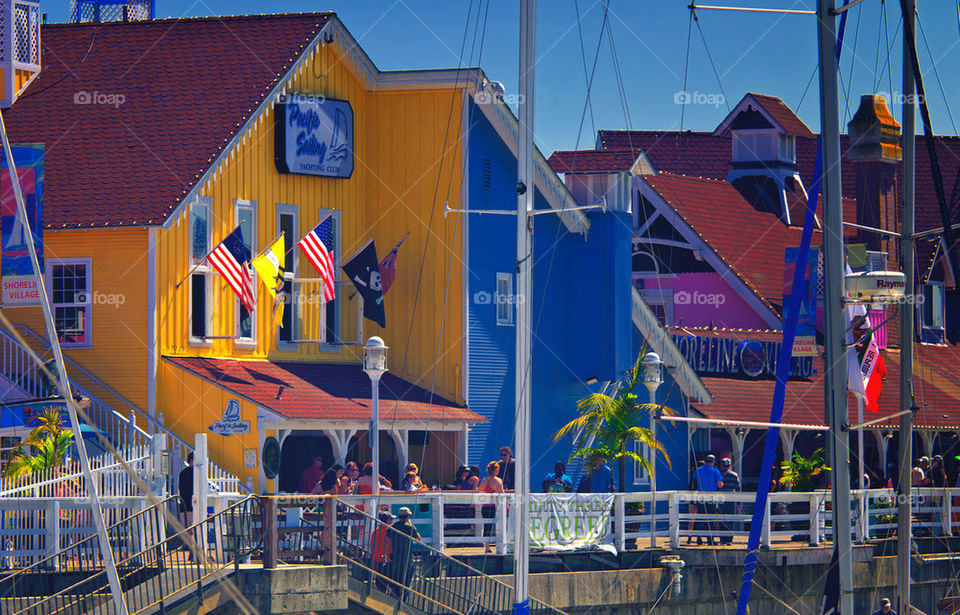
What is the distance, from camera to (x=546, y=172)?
32344 millimetres

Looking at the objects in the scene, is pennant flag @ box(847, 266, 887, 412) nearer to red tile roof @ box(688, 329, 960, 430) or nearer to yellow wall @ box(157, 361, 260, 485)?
red tile roof @ box(688, 329, 960, 430)

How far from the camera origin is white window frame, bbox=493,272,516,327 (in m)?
31.5

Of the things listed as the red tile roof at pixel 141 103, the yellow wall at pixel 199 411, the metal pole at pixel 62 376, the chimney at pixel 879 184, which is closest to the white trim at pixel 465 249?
the red tile roof at pixel 141 103

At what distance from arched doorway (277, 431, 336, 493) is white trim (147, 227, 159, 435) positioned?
3.31 m

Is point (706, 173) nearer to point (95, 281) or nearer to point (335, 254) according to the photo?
point (335, 254)

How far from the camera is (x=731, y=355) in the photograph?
38688 mm

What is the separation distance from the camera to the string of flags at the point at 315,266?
27203 millimetres

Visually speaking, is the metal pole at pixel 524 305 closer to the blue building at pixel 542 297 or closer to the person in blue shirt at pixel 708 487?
the person in blue shirt at pixel 708 487

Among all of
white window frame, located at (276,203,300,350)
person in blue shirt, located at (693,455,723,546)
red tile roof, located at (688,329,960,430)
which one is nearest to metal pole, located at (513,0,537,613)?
person in blue shirt, located at (693,455,723,546)

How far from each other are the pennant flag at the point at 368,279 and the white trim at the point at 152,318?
4191 mm

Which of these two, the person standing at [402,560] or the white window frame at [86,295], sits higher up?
the white window frame at [86,295]

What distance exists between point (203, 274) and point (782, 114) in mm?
26055

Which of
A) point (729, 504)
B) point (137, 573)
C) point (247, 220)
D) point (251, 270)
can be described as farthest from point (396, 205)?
point (137, 573)

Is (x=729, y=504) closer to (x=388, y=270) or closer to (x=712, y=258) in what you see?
(x=388, y=270)
